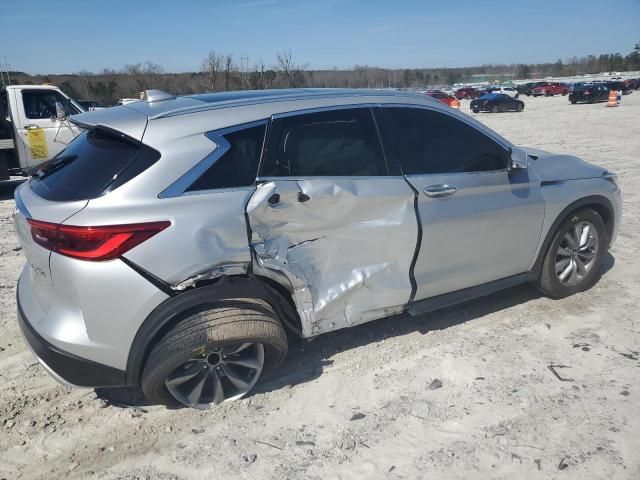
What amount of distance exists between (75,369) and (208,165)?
4.19ft

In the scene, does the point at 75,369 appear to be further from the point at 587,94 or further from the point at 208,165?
the point at 587,94

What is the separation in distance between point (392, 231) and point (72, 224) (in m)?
1.84

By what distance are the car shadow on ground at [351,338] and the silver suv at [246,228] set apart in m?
0.28

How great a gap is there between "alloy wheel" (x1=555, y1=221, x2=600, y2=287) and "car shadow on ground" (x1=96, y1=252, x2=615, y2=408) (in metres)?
0.31

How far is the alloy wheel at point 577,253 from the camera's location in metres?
4.21

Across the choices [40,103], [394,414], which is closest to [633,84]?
[40,103]

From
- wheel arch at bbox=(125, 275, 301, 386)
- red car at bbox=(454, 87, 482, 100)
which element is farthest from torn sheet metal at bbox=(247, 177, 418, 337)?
red car at bbox=(454, 87, 482, 100)

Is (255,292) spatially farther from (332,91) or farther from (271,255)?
(332,91)

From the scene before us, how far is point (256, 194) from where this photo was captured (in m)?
2.81

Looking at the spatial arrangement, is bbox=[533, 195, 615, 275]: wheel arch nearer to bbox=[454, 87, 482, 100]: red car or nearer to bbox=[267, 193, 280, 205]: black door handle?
bbox=[267, 193, 280, 205]: black door handle

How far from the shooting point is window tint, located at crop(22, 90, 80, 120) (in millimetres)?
9961

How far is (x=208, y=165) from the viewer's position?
274cm

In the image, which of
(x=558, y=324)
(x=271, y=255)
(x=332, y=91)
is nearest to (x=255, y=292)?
(x=271, y=255)

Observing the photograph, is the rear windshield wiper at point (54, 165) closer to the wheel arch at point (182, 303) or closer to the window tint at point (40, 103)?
the wheel arch at point (182, 303)
